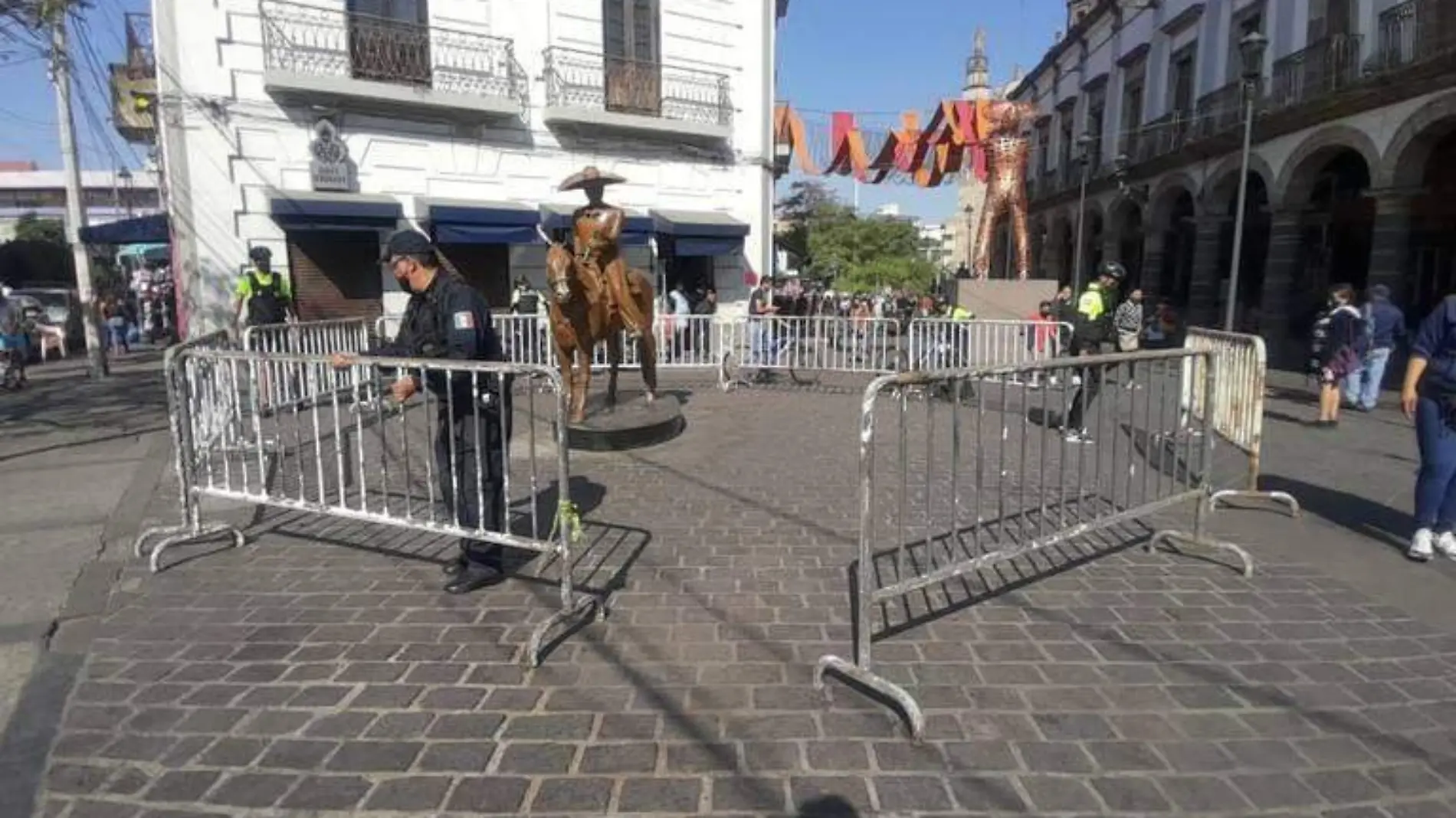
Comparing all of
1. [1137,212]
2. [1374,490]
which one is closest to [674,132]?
[1374,490]

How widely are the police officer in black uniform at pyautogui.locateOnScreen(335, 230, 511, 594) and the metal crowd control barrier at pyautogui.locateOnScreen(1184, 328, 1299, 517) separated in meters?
4.31

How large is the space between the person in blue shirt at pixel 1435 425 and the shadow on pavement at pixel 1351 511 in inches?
10.6

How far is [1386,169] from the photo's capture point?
1544 centimetres

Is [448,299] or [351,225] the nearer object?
[448,299]

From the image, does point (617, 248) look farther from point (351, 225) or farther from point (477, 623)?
point (351, 225)

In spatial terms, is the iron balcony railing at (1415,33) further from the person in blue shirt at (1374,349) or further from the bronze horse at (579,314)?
the bronze horse at (579,314)

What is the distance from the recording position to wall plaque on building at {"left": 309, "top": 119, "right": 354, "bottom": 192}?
12.7 meters

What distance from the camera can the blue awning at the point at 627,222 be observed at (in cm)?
1446

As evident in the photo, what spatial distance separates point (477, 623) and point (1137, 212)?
31432 mm

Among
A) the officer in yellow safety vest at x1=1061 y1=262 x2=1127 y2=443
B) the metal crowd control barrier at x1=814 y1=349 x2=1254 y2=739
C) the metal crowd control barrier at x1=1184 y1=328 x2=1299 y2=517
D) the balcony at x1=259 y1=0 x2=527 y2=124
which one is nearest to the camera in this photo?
the metal crowd control barrier at x1=814 y1=349 x2=1254 y2=739

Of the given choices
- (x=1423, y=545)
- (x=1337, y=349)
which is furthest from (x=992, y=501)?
(x=1337, y=349)

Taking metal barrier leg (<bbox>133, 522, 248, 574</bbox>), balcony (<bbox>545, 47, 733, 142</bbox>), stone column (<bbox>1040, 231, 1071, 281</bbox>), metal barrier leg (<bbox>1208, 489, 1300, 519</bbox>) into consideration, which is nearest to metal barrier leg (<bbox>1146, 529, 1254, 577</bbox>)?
metal barrier leg (<bbox>1208, 489, 1300, 519</bbox>)

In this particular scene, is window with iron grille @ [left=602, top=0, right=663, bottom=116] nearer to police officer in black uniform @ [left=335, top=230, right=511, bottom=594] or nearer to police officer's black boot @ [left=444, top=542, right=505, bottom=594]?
police officer in black uniform @ [left=335, top=230, right=511, bottom=594]

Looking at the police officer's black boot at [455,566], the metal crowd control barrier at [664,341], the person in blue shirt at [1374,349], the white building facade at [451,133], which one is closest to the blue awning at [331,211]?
the white building facade at [451,133]
